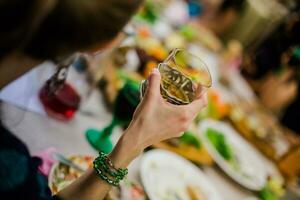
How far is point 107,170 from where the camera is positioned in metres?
0.83

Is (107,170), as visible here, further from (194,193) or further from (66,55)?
(194,193)

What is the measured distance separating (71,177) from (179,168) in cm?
38

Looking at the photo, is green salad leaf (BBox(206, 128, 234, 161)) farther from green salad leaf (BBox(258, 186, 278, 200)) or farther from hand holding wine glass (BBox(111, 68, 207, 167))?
hand holding wine glass (BBox(111, 68, 207, 167))

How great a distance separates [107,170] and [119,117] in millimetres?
313

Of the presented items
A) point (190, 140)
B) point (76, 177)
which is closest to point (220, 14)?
point (190, 140)

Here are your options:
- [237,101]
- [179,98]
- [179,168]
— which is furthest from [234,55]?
[179,98]

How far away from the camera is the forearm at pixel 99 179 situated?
830mm

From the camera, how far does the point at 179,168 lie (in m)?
1.21

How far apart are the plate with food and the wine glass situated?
3.4 inches

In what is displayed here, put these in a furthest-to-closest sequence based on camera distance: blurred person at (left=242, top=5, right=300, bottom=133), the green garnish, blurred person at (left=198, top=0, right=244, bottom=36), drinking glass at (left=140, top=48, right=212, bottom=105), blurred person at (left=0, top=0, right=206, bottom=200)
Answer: blurred person at (left=198, top=0, right=244, bottom=36), blurred person at (left=242, top=5, right=300, bottom=133), the green garnish, drinking glass at (left=140, top=48, right=212, bottom=105), blurred person at (left=0, top=0, right=206, bottom=200)

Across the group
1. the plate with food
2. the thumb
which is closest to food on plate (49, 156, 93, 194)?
the plate with food

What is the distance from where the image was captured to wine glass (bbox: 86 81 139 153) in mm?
1087

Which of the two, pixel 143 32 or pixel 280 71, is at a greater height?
pixel 280 71

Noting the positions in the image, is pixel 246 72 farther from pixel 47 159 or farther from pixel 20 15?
pixel 20 15
